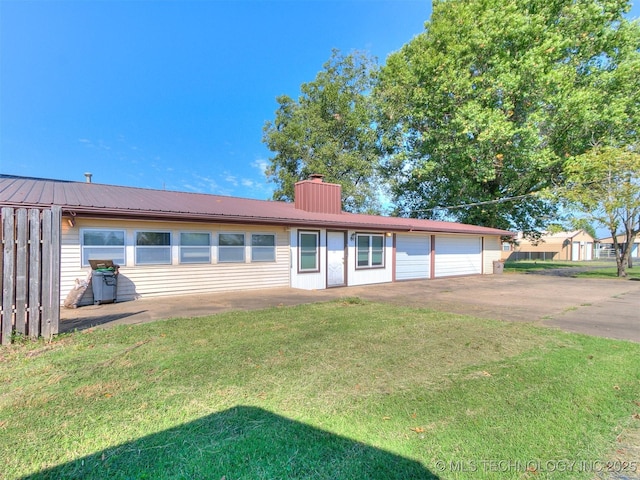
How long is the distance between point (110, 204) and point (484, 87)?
21.6m

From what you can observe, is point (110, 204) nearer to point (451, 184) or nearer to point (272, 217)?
point (272, 217)

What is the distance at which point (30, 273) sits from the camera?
4957 mm

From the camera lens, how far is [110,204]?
8773mm

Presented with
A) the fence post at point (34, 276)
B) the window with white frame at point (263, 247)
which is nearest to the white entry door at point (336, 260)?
the window with white frame at point (263, 247)

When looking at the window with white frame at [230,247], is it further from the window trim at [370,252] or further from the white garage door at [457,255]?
the white garage door at [457,255]

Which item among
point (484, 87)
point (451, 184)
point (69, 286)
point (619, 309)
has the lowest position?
point (619, 309)

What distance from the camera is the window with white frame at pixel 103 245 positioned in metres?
8.54

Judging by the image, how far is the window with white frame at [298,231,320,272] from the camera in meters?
12.1

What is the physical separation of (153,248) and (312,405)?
801 cm

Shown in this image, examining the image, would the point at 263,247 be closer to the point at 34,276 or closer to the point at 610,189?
the point at 34,276

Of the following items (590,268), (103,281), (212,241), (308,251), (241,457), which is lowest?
(590,268)

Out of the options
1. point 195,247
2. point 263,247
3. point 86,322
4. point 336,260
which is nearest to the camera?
point 86,322

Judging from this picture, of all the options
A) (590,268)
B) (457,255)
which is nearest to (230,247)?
(457,255)

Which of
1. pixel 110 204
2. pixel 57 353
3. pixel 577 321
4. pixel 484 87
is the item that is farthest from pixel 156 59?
pixel 577 321
